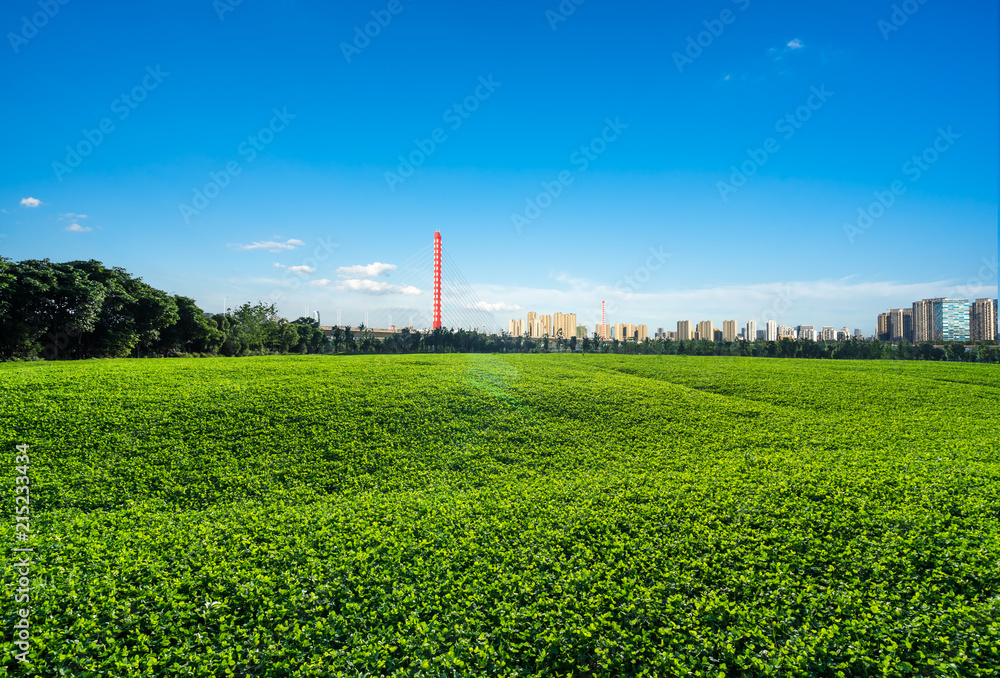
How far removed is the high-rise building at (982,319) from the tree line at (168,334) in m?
27.7

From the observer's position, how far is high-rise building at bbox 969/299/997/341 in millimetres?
56906

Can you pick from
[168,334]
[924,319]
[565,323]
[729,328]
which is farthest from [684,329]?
[168,334]

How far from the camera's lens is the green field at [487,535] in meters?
4.36

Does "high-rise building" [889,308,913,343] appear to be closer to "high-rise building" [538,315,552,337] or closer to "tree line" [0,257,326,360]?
"high-rise building" [538,315,552,337]

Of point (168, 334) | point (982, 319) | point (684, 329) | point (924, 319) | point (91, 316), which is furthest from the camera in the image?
point (684, 329)

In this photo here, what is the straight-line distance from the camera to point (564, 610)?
4918 mm

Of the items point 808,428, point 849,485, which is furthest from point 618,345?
point 849,485

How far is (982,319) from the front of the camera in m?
57.9

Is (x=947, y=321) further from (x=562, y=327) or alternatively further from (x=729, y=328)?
(x=562, y=327)

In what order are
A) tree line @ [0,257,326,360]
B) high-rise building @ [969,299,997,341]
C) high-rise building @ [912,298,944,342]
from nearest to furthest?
tree line @ [0,257,326,360] < high-rise building @ [969,299,997,341] < high-rise building @ [912,298,944,342]

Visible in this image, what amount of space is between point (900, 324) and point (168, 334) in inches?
3363

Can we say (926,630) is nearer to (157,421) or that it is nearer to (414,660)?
(414,660)

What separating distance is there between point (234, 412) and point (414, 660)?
8993mm

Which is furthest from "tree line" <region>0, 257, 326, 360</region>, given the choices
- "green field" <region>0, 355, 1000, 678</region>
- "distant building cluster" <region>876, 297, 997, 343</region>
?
"distant building cluster" <region>876, 297, 997, 343</region>
